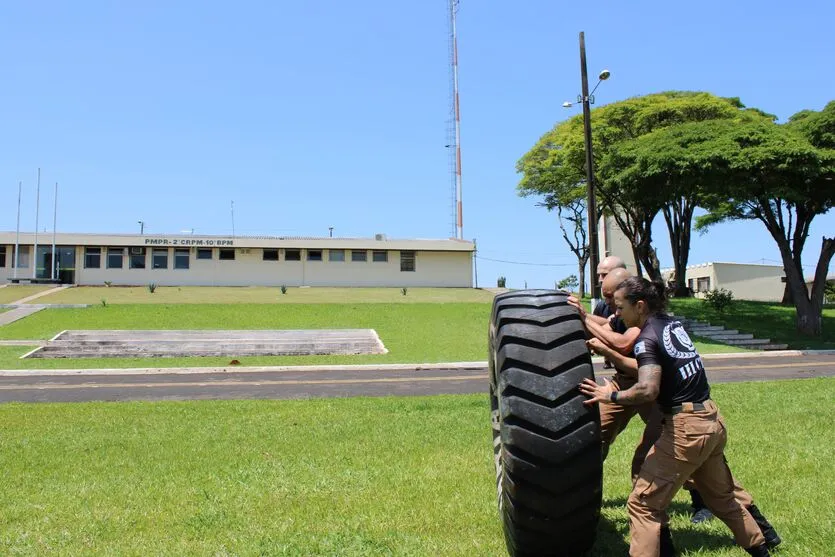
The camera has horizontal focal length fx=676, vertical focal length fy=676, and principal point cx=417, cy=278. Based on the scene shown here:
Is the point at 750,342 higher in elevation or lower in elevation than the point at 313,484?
lower

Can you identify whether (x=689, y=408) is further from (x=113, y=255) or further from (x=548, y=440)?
(x=113, y=255)

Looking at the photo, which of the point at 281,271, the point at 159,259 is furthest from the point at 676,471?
the point at 159,259

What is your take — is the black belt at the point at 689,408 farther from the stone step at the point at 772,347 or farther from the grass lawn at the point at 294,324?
the stone step at the point at 772,347

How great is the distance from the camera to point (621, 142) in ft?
99.5

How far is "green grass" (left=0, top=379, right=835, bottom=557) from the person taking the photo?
3.87m

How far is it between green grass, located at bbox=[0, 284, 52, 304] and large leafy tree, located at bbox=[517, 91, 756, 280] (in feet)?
97.6

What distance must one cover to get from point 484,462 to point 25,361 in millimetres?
17518

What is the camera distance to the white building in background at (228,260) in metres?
48.6

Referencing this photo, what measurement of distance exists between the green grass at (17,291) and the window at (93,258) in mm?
4681

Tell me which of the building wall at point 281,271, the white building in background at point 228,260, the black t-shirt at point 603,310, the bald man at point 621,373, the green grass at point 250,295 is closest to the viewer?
the bald man at point 621,373

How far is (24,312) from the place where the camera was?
30953 millimetres

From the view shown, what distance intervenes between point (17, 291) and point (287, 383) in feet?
114

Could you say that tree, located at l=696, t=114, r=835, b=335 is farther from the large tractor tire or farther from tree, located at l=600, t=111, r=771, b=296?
the large tractor tire

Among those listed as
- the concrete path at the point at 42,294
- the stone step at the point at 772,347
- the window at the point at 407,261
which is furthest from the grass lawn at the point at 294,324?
the window at the point at 407,261
